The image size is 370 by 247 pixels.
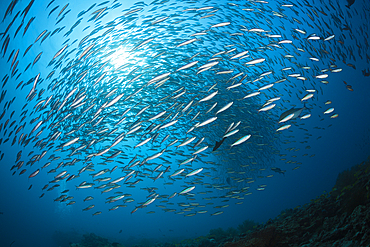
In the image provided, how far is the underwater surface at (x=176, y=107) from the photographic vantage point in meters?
6.09

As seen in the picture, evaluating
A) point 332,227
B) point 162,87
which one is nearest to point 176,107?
point 162,87

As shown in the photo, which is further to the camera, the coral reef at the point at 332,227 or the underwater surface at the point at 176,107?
the underwater surface at the point at 176,107

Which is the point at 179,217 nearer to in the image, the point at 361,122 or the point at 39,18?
the point at 361,122

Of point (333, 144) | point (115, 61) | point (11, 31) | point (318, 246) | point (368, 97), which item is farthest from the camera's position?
point (333, 144)

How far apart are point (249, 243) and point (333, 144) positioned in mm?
70373

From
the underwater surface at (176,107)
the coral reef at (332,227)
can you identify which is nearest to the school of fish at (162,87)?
the underwater surface at (176,107)

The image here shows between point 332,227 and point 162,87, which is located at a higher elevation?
point 162,87

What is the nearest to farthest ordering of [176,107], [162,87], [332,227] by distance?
[332,227] < [162,87] < [176,107]

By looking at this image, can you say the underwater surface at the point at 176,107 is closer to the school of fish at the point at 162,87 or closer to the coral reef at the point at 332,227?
the school of fish at the point at 162,87

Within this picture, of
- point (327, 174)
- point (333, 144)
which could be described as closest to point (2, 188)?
point (333, 144)

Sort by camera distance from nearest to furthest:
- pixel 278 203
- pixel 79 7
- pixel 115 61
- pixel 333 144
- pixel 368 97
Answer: pixel 115 61 < pixel 79 7 < pixel 368 97 < pixel 333 144 < pixel 278 203

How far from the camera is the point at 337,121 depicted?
42.4 m

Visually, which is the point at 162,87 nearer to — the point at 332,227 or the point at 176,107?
the point at 176,107

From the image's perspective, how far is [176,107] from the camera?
329 inches
